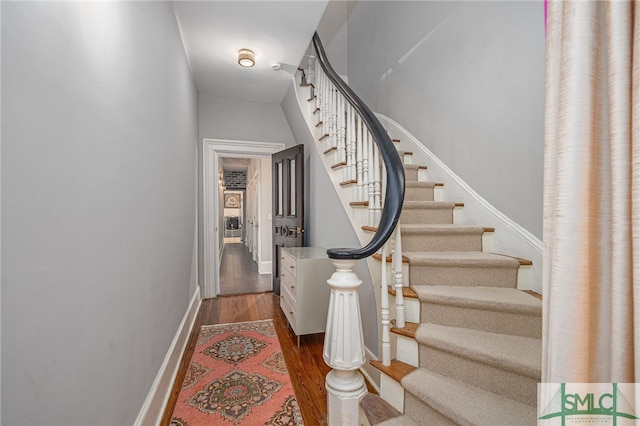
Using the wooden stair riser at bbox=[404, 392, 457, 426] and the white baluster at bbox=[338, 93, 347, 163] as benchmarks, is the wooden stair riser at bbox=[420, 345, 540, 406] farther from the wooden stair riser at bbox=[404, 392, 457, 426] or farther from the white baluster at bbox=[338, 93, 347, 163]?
the white baluster at bbox=[338, 93, 347, 163]

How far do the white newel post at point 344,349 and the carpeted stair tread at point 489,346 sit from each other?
1.19 ft

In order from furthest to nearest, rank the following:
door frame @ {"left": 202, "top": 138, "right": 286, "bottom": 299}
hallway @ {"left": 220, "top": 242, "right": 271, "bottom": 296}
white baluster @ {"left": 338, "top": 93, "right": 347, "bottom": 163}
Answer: hallway @ {"left": 220, "top": 242, "right": 271, "bottom": 296} → door frame @ {"left": 202, "top": 138, "right": 286, "bottom": 299} → white baluster @ {"left": 338, "top": 93, "right": 347, "bottom": 163}

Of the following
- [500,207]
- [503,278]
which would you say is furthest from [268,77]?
[503,278]

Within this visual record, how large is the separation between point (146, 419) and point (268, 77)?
10.6 feet

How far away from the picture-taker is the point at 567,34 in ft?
1.75

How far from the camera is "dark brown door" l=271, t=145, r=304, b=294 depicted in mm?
3344

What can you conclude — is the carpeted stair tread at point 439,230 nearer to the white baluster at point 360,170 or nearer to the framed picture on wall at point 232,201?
the white baluster at point 360,170

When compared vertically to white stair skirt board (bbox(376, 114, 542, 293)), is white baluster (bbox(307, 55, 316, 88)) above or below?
above

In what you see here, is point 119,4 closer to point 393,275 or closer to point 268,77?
point 393,275

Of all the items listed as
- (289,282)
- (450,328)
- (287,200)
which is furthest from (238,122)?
(450,328)

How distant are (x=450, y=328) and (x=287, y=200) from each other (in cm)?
257

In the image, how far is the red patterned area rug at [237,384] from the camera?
1.64 metres

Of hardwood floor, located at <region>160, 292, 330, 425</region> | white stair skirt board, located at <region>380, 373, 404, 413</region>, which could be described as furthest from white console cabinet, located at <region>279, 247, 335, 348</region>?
white stair skirt board, located at <region>380, 373, 404, 413</region>

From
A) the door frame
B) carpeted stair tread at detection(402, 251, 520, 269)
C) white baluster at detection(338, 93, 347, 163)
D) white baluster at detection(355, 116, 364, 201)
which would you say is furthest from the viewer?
the door frame
